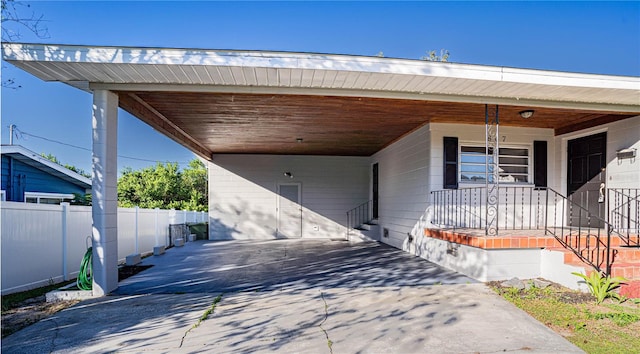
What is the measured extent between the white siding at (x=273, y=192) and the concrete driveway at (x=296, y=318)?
6.06 meters

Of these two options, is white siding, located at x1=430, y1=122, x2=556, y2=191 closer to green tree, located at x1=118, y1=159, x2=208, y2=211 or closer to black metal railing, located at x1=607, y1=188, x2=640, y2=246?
black metal railing, located at x1=607, y1=188, x2=640, y2=246

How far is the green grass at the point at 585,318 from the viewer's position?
9.35 ft

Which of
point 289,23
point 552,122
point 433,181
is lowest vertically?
point 433,181

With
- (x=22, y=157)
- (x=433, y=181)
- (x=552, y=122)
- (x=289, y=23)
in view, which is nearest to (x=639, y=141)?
(x=552, y=122)

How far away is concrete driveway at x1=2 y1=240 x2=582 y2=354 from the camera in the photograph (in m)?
2.81

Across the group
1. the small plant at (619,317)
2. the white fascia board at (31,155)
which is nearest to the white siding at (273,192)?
the white fascia board at (31,155)

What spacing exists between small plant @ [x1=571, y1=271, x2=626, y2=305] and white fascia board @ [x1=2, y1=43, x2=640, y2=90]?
2386 mm

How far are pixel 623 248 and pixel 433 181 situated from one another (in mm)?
2970

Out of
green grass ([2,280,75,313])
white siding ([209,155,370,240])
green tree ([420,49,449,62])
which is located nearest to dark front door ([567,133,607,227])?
white siding ([209,155,370,240])

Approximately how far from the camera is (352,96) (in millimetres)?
4703

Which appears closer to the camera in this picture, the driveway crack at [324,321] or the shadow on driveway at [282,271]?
the driveway crack at [324,321]

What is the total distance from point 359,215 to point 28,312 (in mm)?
9606

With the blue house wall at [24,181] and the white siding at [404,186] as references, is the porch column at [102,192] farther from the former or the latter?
the blue house wall at [24,181]

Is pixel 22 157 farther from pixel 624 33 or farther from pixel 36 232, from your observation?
pixel 624 33
